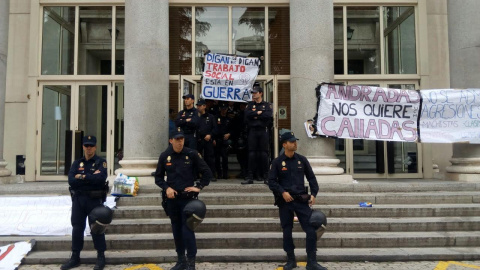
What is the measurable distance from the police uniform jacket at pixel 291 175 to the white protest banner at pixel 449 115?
4795 mm

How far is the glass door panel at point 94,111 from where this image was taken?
11148 mm

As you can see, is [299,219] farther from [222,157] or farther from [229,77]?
[229,77]

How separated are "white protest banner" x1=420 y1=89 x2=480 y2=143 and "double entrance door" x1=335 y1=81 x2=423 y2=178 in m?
1.96

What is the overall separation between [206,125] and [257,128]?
49.7 inches

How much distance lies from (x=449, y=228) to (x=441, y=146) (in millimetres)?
5121

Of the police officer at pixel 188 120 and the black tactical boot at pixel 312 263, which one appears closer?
the black tactical boot at pixel 312 263

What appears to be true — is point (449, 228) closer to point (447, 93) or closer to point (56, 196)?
point (447, 93)

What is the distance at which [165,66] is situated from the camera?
377 inches

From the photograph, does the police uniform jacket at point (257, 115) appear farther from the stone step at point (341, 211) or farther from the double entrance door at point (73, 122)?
the double entrance door at point (73, 122)

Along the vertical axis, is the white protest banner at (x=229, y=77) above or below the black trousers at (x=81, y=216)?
above

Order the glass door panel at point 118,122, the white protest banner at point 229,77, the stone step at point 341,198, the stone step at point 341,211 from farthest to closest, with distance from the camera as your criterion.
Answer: the glass door panel at point 118,122 → the white protest banner at point 229,77 → the stone step at point 341,198 → the stone step at point 341,211

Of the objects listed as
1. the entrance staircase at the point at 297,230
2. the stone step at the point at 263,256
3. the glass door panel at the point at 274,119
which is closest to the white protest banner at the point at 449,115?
the entrance staircase at the point at 297,230

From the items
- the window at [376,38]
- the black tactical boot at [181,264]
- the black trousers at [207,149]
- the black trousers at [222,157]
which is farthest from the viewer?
the window at [376,38]

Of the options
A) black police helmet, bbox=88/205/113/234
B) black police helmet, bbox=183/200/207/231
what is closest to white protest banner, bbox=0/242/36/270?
black police helmet, bbox=88/205/113/234
